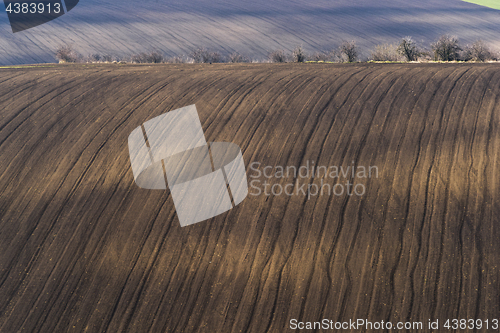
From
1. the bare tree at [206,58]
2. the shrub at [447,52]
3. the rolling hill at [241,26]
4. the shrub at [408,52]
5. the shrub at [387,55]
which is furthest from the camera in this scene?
the rolling hill at [241,26]

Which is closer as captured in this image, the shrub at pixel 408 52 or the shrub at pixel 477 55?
the shrub at pixel 477 55

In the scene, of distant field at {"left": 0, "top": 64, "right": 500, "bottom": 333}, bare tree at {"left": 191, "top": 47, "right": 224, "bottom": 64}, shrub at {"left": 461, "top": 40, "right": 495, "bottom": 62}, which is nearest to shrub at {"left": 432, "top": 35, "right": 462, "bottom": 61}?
shrub at {"left": 461, "top": 40, "right": 495, "bottom": 62}

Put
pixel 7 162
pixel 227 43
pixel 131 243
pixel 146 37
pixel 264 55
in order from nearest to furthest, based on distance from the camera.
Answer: pixel 131 243, pixel 7 162, pixel 264 55, pixel 227 43, pixel 146 37

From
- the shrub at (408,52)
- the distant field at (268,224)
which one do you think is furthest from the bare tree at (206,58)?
the distant field at (268,224)

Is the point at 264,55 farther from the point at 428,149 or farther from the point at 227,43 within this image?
the point at 428,149

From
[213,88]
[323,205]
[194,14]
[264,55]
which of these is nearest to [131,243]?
[323,205]

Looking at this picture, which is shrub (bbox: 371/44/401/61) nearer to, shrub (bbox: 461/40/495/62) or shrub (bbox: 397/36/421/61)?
shrub (bbox: 397/36/421/61)

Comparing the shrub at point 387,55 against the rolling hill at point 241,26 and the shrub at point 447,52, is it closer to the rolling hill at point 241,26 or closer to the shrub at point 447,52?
the shrub at point 447,52
